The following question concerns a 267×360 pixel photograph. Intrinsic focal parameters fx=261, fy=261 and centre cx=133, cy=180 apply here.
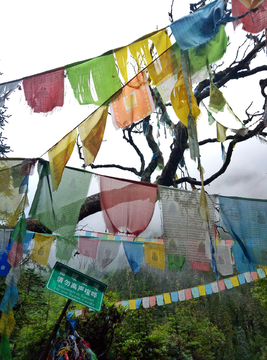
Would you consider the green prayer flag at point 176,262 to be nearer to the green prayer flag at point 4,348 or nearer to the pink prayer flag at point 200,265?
the pink prayer flag at point 200,265

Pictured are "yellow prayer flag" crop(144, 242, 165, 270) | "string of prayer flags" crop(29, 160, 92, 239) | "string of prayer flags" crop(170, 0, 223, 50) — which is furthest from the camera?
"yellow prayer flag" crop(144, 242, 165, 270)

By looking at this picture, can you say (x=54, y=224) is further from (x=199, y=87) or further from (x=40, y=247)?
(x=199, y=87)

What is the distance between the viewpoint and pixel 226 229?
2.96 m

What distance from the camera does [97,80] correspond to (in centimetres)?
286

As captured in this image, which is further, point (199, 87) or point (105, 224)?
point (199, 87)

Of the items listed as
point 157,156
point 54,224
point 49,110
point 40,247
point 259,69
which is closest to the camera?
point 54,224

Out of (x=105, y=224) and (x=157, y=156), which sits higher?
(x=157, y=156)

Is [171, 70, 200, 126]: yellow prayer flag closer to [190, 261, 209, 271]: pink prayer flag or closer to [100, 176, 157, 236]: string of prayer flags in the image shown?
[100, 176, 157, 236]: string of prayer flags

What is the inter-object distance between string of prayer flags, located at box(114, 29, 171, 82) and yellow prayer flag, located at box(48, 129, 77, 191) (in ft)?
2.97

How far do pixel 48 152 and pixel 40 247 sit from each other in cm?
176

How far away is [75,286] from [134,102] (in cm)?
201

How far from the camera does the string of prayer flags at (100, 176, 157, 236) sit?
9.48 feet

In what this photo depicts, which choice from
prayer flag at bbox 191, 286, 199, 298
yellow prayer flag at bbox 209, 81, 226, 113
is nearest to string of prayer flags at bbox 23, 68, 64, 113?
yellow prayer flag at bbox 209, 81, 226, 113

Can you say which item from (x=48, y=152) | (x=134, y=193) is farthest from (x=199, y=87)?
(x=48, y=152)
